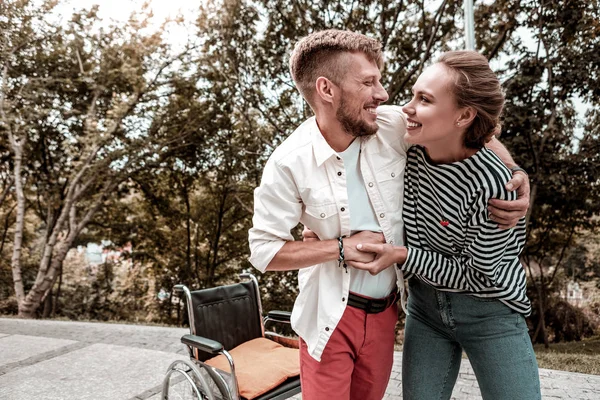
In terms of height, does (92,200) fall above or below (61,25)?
below

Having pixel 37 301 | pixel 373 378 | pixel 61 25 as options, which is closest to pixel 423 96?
pixel 373 378

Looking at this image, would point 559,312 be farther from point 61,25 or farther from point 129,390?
point 61,25

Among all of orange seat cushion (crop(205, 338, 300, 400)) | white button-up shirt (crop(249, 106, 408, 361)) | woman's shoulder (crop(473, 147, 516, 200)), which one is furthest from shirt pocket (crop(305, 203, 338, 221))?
orange seat cushion (crop(205, 338, 300, 400))

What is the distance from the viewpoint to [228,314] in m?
3.18

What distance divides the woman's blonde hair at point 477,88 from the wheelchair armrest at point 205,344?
1.75 meters

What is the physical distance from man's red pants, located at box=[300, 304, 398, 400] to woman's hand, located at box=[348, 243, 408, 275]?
8.6 inches

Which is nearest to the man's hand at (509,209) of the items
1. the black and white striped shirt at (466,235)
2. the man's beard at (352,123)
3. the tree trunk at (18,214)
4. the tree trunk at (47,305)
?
the black and white striped shirt at (466,235)

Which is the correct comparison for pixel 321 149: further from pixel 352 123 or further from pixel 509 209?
pixel 509 209

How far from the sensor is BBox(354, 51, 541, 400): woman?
4.81 feet

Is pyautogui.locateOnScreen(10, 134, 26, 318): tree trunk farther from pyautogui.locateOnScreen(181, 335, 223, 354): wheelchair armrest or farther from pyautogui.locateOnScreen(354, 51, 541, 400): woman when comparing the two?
pyautogui.locateOnScreen(354, 51, 541, 400): woman

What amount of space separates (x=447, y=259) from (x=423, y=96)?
56 centimetres

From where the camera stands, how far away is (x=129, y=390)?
422cm

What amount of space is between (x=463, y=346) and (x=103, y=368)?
4.42m

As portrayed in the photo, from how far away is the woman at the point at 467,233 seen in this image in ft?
4.81
